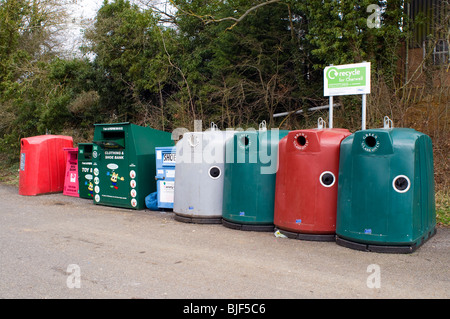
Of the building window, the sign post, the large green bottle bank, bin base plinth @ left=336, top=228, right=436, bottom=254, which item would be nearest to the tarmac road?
bin base plinth @ left=336, top=228, right=436, bottom=254

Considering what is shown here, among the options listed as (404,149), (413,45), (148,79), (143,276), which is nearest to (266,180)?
(404,149)

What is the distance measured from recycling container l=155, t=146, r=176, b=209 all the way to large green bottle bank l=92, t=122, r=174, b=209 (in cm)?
44

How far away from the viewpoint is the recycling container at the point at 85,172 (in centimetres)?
962

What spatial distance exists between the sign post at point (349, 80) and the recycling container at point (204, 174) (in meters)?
1.85

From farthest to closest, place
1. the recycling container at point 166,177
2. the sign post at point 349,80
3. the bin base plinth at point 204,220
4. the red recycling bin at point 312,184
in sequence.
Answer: the recycling container at point 166,177
the bin base plinth at point 204,220
the sign post at point 349,80
the red recycling bin at point 312,184

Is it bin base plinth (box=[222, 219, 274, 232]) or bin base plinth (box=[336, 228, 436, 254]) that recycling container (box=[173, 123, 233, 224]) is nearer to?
bin base plinth (box=[222, 219, 274, 232])

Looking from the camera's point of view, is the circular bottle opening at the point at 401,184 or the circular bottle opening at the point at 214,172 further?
the circular bottle opening at the point at 214,172

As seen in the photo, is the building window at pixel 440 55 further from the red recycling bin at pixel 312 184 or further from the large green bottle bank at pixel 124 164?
the large green bottle bank at pixel 124 164

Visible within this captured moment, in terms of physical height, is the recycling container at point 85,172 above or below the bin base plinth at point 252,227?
above

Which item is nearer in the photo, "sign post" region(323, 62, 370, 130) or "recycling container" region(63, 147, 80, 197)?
"sign post" region(323, 62, 370, 130)

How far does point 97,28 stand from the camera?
1881 centimetres

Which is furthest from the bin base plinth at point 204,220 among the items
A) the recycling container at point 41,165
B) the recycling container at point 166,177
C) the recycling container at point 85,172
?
the recycling container at point 41,165

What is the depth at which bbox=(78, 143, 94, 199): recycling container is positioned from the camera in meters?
9.62

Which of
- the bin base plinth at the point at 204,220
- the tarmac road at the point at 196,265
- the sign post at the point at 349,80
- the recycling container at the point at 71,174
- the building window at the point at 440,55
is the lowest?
the tarmac road at the point at 196,265
